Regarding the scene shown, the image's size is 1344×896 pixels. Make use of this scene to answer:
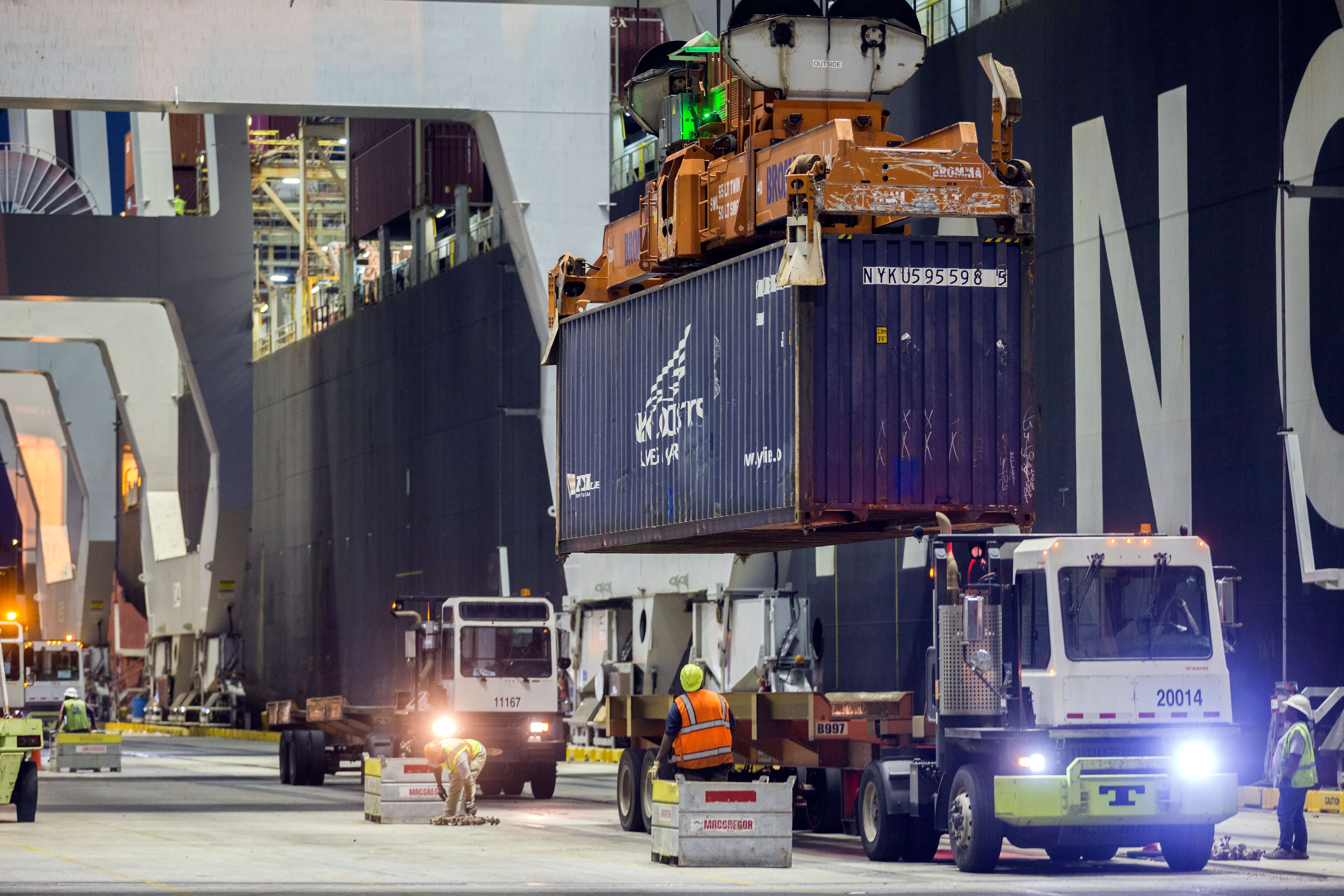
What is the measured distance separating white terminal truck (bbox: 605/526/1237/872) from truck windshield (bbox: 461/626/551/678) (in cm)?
1117

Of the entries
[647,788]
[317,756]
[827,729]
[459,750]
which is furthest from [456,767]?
[317,756]

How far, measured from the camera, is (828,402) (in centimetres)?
1847

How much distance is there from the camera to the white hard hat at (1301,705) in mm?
17062

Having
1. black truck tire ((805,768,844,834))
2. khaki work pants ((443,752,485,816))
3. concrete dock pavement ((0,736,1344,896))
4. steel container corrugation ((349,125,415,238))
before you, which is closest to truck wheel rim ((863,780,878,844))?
concrete dock pavement ((0,736,1344,896))

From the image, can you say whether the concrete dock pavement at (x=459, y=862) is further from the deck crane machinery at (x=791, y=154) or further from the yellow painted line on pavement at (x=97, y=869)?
the deck crane machinery at (x=791, y=154)

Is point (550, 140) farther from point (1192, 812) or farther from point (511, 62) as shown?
point (1192, 812)

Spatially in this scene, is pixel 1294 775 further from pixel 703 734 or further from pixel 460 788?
pixel 460 788

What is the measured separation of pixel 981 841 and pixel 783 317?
5206 mm

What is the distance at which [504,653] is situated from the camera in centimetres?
2778

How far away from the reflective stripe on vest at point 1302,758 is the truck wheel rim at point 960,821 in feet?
8.98

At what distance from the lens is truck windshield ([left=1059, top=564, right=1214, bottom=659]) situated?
53.1ft

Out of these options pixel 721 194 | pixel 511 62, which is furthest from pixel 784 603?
pixel 721 194

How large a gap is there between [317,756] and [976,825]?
1782 cm

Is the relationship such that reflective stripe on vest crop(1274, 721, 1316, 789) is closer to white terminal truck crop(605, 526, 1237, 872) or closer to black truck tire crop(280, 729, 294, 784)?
white terminal truck crop(605, 526, 1237, 872)
